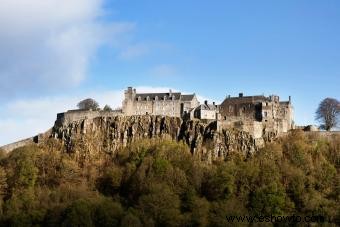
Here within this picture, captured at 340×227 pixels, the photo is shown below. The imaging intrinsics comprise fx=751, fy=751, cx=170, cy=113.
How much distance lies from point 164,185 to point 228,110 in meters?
14.3

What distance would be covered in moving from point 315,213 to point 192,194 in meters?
12.3

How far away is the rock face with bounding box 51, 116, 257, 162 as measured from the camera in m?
82.8

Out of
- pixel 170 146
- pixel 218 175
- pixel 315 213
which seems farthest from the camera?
pixel 170 146

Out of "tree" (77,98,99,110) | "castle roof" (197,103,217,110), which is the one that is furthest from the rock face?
"tree" (77,98,99,110)

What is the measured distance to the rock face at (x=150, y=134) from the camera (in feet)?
271

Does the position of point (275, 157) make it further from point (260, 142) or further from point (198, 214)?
point (198, 214)

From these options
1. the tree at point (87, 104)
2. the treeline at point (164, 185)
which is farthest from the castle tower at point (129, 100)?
the tree at point (87, 104)

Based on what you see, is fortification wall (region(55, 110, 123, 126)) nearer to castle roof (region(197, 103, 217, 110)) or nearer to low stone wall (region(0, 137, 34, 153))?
low stone wall (region(0, 137, 34, 153))

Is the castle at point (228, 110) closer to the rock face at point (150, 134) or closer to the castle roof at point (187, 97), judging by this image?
the castle roof at point (187, 97)

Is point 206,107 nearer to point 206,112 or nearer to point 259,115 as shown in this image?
point 206,112

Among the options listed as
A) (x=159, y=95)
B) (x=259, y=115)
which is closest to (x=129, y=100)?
(x=159, y=95)

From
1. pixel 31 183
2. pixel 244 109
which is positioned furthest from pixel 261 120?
pixel 31 183

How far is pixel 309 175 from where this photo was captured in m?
77.5

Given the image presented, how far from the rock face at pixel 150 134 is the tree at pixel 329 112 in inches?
435
